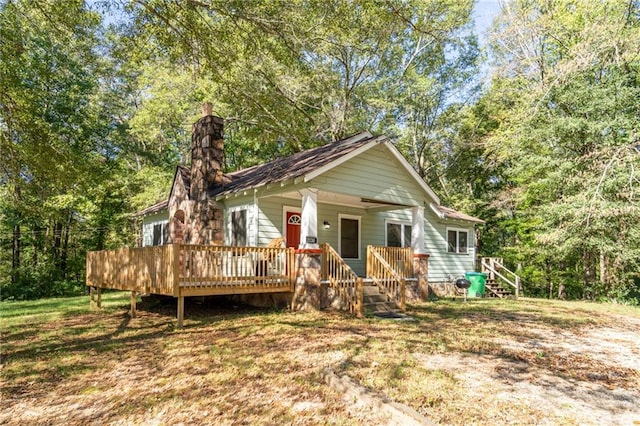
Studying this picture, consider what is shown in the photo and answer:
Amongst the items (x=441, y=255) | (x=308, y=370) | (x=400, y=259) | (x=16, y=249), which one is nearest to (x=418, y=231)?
(x=400, y=259)

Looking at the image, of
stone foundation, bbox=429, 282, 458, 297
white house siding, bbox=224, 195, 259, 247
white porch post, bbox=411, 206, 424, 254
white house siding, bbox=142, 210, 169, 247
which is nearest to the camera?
white house siding, bbox=224, 195, 259, 247

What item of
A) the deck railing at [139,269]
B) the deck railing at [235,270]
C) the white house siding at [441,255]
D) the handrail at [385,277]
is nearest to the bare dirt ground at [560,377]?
the handrail at [385,277]

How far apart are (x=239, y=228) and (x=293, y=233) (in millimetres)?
1617

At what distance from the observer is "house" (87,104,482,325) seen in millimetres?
8547

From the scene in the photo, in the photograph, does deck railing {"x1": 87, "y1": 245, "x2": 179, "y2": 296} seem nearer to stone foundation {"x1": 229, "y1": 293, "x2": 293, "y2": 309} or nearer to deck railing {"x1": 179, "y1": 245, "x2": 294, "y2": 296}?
deck railing {"x1": 179, "y1": 245, "x2": 294, "y2": 296}

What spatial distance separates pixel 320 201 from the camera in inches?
496

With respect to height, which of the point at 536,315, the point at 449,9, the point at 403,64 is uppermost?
the point at 449,9

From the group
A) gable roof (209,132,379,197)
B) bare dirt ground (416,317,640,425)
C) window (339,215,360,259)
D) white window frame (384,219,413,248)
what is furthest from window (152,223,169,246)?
bare dirt ground (416,317,640,425)

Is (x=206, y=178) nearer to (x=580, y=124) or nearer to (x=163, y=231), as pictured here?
(x=163, y=231)

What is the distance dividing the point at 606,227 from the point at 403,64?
1273 cm

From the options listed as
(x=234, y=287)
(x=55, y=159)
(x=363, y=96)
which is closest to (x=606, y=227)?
(x=363, y=96)

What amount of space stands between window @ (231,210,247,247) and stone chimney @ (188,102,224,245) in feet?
1.80

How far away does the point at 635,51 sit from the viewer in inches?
550

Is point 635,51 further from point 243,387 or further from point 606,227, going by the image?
point 243,387
